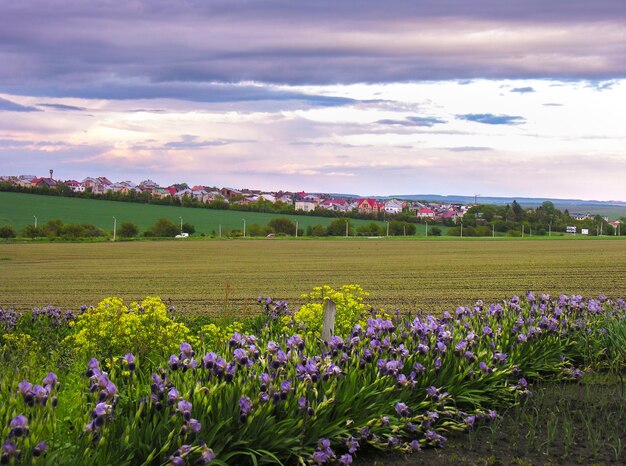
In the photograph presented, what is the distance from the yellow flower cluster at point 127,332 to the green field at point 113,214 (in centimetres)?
12093

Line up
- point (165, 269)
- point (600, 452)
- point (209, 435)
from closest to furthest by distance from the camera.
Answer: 1. point (209, 435)
2. point (600, 452)
3. point (165, 269)

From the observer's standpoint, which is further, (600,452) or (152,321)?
(152,321)

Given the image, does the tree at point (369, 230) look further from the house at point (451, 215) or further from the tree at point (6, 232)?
the tree at point (6, 232)

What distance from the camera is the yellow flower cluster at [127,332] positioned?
9.79 m

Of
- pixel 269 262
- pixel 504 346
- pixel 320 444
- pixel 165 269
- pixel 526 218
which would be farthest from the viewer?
pixel 526 218

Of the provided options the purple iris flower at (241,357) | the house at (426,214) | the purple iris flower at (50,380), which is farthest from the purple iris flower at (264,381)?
the house at (426,214)

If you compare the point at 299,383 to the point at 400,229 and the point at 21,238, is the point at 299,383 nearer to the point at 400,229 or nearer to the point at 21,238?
the point at 21,238

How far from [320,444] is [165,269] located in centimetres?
4038

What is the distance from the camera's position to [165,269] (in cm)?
4575

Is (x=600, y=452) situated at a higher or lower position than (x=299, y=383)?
lower

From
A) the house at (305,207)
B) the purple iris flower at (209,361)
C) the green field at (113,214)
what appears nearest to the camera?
the purple iris flower at (209,361)

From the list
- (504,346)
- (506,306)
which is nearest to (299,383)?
(504,346)

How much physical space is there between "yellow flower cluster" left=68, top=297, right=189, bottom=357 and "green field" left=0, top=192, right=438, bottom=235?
4761 inches

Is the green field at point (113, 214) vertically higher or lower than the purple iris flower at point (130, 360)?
lower
